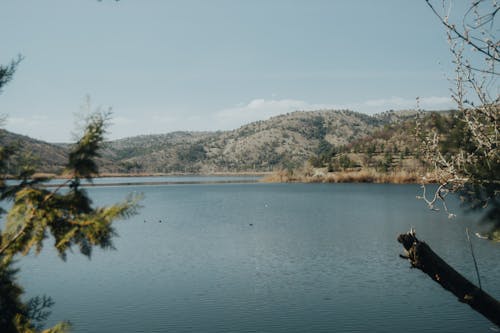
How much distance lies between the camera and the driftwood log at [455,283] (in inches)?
144

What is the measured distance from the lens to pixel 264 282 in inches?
961

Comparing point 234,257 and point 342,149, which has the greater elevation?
point 342,149

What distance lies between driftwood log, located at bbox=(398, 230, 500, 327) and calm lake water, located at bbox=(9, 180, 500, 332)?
16.6ft

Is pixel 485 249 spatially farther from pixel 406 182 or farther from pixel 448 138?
pixel 406 182

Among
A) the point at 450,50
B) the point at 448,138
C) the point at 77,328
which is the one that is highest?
the point at 450,50

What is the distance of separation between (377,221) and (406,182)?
79.8 metres

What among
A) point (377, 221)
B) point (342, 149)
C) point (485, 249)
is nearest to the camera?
point (485, 249)

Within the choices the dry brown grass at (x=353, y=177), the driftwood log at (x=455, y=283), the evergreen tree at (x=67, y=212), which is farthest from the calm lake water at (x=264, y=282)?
the dry brown grass at (x=353, y=177)

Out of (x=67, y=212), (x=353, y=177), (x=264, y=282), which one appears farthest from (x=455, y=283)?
(x=353, y=177)

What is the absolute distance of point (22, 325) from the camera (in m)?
5.29

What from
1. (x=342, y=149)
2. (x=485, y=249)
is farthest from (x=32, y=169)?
(x=342, y=149)

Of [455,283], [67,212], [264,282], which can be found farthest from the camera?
[264,282]

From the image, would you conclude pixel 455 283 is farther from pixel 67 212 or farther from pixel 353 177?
pixel 353 177

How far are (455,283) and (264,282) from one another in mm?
21384
